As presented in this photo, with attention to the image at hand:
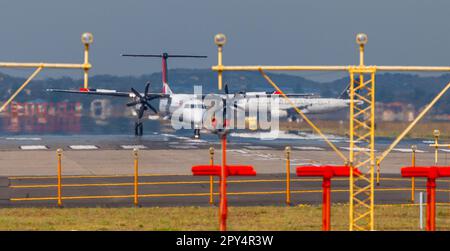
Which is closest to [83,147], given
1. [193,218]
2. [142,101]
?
[142,101]

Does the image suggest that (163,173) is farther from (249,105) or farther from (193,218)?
(249,105)

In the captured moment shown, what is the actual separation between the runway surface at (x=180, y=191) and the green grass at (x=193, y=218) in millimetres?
1774

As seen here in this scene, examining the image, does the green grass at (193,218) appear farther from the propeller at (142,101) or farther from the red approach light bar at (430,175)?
the propeller at (142,101)

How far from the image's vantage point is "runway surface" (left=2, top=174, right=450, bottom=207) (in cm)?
3103

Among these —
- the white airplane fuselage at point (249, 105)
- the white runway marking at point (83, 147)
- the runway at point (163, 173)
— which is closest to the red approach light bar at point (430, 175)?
the runway at point (163, 173)

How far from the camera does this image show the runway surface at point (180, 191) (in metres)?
31.0

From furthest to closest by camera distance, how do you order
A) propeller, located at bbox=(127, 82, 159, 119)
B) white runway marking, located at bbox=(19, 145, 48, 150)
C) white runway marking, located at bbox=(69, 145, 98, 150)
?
propeller, located at bbox=(127, 82, 159, 119) → white runway marking, located at bbox=(19, 145, 48, 150) → white runway marking, located at bbox=(69, 145, 98, 150)

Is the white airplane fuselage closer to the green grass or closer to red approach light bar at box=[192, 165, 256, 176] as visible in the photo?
the green grass

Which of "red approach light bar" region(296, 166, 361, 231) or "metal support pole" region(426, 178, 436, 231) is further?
"metal support pole" region(426, 178, 436, 231)

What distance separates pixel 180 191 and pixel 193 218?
7.82 m

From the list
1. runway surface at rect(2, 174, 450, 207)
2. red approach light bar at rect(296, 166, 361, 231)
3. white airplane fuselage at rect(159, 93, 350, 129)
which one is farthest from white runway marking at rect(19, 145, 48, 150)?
red approach light bar at rect(296, 166, 361, 231)

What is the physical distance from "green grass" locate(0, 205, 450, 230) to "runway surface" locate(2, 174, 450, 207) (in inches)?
69.8

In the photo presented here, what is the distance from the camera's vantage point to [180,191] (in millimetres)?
34250

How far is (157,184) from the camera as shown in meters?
36.8
